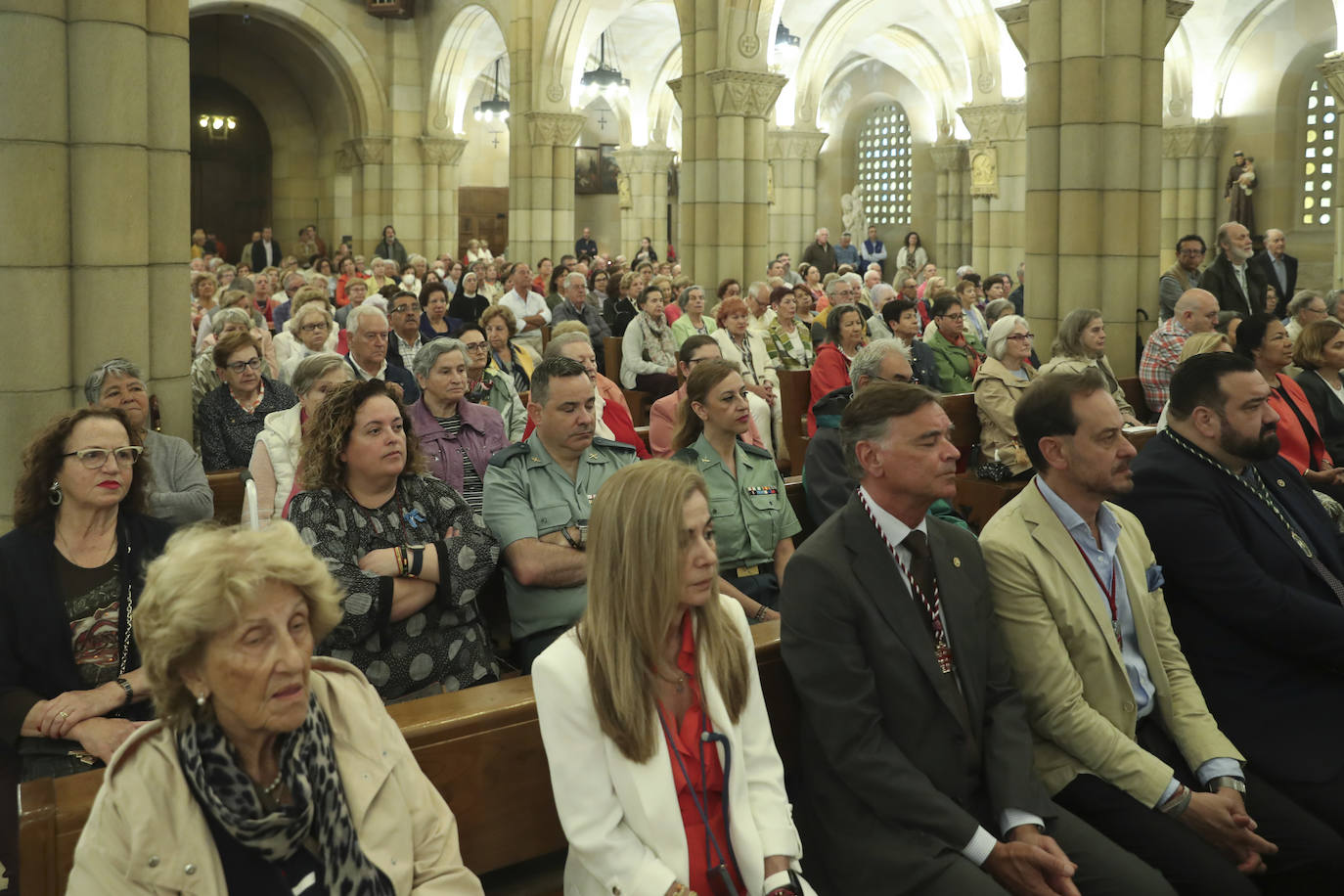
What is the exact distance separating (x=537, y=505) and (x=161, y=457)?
1496 millimetres

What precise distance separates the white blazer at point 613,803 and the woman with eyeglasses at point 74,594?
1.19 metres

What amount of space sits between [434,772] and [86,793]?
2.17 feet

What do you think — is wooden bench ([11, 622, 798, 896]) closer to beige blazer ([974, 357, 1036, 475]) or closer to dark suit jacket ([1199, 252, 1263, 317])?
beige blazer ([974, 357, 1036, 475])

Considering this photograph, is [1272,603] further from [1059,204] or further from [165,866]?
[1059,204]

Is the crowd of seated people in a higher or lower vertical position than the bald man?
lower

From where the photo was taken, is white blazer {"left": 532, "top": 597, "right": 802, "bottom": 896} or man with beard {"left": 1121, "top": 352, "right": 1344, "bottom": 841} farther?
A: man with beard {"left": 1121, "top": 352, "right": 1344, "bottom": 841}

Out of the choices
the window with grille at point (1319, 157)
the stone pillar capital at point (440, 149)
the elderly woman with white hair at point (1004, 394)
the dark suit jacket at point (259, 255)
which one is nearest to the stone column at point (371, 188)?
the stone pillar capital at point (440, 149)

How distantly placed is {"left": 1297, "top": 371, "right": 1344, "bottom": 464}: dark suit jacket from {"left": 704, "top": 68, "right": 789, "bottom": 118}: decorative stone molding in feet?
26.8

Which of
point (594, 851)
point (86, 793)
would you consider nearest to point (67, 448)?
point (86, 793)

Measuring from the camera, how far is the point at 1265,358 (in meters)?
5.49

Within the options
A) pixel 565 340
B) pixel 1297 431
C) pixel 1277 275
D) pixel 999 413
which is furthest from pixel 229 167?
pixel 1297 431

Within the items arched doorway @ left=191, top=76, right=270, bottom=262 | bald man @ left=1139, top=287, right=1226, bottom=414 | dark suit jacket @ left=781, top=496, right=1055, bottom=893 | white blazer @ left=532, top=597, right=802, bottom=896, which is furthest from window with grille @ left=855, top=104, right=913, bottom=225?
white blazer @ left=532, top=597, right=802, bottom=896

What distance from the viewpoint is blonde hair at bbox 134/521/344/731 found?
190 cm

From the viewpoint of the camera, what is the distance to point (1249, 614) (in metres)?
3.26
